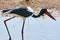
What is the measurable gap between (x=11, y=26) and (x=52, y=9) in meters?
1.15

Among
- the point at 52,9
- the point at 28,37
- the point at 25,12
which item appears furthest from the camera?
the point at 52,9

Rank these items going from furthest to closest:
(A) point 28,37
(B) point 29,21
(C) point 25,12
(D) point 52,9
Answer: (D) point 52,9 < (B) point 29,21 < (A) point 28,37 < (C) point 25,12

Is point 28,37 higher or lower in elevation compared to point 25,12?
lower

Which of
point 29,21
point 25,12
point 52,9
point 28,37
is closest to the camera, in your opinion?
point 25,12

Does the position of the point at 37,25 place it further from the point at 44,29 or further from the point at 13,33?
the point at 13,33

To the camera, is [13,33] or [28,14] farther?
[13,33]

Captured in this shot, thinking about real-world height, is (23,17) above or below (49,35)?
above

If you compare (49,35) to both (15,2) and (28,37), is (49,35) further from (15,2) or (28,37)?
(15,2)

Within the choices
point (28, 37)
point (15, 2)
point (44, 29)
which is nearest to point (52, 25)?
point (44, 29)

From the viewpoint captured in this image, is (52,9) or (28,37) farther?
(52,9)

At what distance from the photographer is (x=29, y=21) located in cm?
631

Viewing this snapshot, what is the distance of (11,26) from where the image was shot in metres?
6.28

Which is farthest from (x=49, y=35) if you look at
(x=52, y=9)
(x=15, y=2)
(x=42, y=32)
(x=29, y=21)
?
(x=15, y=2)

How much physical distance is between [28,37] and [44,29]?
0.47 meters
